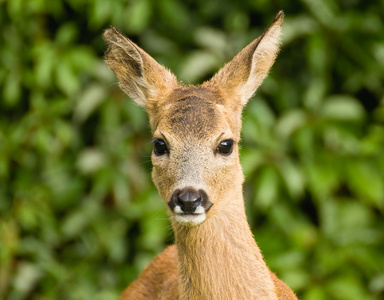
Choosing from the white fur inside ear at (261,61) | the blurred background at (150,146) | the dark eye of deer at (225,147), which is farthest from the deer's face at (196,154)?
the blurred background at (150,146)

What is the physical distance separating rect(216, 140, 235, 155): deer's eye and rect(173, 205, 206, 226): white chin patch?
352 mm

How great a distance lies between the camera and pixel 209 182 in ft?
9.56

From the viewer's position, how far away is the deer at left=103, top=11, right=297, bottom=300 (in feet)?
9.37

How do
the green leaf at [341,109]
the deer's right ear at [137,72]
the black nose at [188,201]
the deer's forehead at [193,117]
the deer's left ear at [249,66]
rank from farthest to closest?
the green leaf at [341,109] → the deer's right ear at [137,72] → the deer's left ear at [249,66] → the deer's forehead at [193,117] → the black nose at [188,201]

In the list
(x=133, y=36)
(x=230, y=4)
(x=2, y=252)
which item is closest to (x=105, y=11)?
(x=133, y=36)

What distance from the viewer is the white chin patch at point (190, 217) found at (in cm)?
274

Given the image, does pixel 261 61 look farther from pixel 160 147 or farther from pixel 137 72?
pixel 160 147

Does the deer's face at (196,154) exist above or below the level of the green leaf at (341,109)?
below

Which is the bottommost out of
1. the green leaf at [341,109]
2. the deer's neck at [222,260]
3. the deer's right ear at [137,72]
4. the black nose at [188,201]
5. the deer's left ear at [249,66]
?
the deer's neck at [222,260]

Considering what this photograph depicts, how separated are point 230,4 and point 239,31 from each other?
Answer: 27 centimetres

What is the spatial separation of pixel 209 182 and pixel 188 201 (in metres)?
0.23

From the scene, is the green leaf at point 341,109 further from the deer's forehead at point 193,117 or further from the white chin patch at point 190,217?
the white chin patch at point 190,217

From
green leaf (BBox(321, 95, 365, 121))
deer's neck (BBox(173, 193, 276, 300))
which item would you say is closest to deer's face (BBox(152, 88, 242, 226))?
deer's neck (BBox(173, 193, 276, 300))

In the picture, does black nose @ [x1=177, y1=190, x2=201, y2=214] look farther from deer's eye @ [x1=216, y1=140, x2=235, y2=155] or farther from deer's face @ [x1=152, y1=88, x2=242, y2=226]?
deer's eye @ [x1=216, y1=140, x2=235, y2=155]
